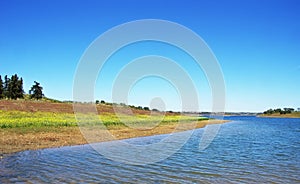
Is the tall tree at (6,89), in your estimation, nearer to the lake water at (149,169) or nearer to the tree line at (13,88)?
the tree line at (13,88)

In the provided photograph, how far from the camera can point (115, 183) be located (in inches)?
512

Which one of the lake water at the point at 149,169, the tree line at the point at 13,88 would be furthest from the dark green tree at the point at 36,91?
the lake water at the point at 149,169

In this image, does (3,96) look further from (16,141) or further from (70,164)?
(70,164)

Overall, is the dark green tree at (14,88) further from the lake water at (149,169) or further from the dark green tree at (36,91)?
the lake water at (149,169)

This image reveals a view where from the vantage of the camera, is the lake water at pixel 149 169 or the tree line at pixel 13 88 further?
the tree line at pixel 13 88

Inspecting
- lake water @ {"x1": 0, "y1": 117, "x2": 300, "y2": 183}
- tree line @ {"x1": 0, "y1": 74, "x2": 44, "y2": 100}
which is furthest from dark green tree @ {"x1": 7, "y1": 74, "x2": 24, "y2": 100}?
lake water @ {"x1": 0, "y1": 117, "x2": 300, "y2": 183}

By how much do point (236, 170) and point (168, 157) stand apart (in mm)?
5680

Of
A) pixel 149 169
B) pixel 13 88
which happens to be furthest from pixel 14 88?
pixel 149 169

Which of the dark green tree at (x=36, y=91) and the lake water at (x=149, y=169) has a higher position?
the dark green tree at (x=36, y=91)

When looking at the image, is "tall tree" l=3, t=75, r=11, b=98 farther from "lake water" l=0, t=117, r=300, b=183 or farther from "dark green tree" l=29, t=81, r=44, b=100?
"lake water" l=0, t=117, r=300, b=183

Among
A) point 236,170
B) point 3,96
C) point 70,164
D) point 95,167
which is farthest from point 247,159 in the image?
point 3,96

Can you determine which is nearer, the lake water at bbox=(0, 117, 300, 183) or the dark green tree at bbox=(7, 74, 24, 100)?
the lake water at bbox=(0, 117, 300, 183)

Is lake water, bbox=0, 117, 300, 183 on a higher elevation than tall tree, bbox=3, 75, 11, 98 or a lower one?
lower

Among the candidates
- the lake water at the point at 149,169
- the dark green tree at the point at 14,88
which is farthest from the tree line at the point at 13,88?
the lake water at the point at 149,169
